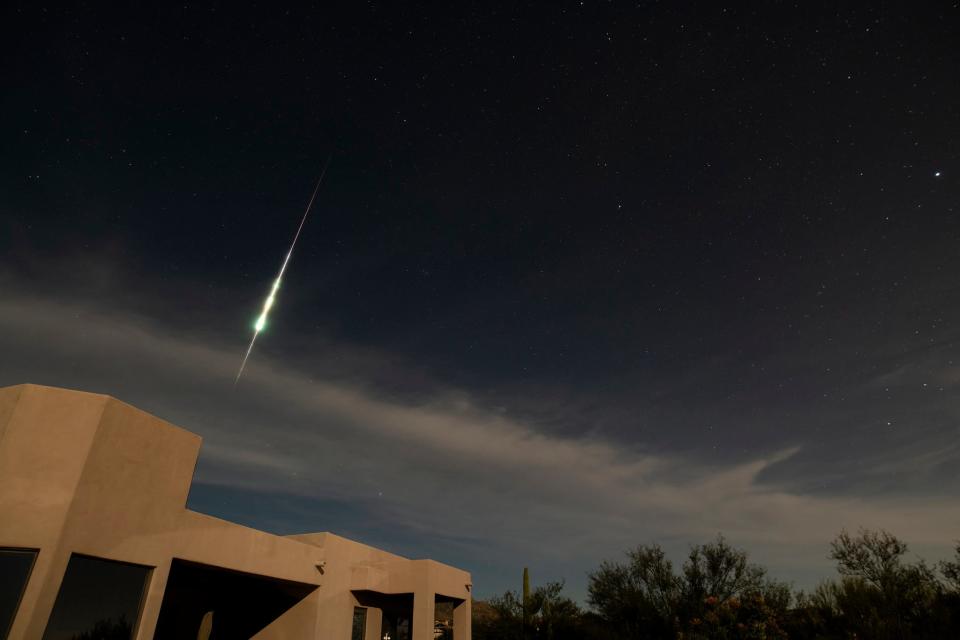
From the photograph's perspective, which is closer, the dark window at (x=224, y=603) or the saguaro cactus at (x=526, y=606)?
the dark window at (x=224, y=603)

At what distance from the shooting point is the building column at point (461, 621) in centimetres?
2048

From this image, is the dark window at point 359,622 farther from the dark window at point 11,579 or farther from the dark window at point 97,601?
the dark window at point 11,579

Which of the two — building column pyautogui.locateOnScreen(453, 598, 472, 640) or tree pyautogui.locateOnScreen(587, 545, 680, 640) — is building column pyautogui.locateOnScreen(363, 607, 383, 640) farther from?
tree pyautogui.locateOnScreen(587, 545, 680, 640)

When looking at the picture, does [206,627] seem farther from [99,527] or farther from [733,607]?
[733,607]

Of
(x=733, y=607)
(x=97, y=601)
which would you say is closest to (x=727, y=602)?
(x=733, y=607)

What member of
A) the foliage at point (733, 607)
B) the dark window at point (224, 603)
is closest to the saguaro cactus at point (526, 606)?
the foliage at point (733, 607)

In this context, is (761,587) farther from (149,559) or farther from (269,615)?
(149,559)

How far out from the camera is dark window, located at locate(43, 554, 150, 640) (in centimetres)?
806

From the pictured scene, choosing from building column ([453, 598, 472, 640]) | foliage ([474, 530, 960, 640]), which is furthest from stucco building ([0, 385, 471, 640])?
foliage ([474, 530, 960, 640])

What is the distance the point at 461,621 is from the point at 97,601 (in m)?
15.2

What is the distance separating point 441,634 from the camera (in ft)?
103

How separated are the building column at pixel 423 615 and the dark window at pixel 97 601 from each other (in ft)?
32.2

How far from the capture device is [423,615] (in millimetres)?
17109

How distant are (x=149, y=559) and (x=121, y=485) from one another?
5.21 ft
